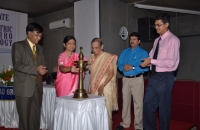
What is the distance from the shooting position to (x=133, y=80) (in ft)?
10.1

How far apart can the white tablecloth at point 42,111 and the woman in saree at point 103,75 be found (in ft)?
2.92

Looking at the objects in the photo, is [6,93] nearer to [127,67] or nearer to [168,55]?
[127,67]

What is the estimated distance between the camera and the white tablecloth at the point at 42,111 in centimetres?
315

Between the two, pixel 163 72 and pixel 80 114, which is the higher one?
pixel 163 72

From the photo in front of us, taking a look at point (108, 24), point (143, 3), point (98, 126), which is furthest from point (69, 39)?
point (143, 3)

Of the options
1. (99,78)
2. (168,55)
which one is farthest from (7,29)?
(168,55)

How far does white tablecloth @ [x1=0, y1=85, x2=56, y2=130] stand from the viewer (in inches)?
124

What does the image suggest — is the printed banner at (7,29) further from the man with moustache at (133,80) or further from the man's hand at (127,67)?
the man's hand at (127,67)

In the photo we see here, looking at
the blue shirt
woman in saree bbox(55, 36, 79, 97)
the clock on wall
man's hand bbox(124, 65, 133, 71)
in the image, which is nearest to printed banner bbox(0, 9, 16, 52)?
the clock on wall

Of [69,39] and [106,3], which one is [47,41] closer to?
[106,3]

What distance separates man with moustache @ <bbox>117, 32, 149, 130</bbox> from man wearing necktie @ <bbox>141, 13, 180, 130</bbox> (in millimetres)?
600

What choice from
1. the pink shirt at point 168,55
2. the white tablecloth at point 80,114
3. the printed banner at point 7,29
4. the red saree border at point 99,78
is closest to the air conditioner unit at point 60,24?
the printed banner at point 7,29

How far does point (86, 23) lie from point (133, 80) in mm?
1738

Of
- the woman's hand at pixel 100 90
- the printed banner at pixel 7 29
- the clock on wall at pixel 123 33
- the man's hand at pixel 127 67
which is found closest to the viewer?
the woman's hand at pixel 100 90
